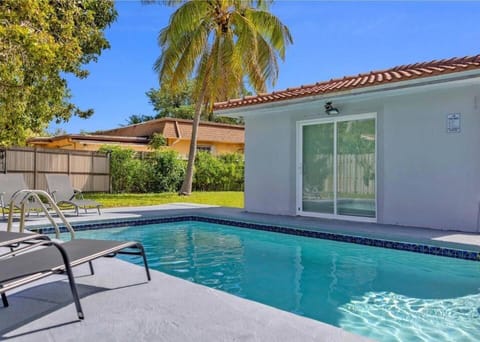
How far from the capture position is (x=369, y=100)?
9.82m

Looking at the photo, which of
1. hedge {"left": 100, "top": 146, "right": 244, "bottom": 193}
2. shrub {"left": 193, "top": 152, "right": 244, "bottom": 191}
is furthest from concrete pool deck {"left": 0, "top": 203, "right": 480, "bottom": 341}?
shrub {"left": 193, "top": 152, "right": 244, "bottom": 191}

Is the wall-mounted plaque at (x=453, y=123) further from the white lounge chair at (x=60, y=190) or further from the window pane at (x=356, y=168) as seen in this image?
the white lounge chair at (x=60, y=190)

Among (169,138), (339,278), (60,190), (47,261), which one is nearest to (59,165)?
(60,190)

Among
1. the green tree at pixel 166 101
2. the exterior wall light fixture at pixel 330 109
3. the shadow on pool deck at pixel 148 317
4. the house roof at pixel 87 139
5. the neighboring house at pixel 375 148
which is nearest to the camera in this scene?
the shadow on pool deck at pixel 148 317

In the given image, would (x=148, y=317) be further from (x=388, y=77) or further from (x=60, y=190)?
(x=60, y=190)

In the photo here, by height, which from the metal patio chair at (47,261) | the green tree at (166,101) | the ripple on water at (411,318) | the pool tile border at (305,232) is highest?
the green tree at (166,101)

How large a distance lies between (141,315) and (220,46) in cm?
1499

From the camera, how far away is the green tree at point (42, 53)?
28.5 ft

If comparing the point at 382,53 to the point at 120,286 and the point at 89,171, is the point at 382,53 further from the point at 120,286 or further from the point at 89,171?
the point at 120,286

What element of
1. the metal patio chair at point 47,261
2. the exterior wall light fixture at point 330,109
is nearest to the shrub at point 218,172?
the exterior wall light fixture at point 330,109

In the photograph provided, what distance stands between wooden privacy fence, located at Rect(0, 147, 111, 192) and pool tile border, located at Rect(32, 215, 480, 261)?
8.42 meters

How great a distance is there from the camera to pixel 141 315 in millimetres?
3387

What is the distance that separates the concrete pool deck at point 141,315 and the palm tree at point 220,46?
1301 centimetres

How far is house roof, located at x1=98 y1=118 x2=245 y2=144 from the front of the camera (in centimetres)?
2709
